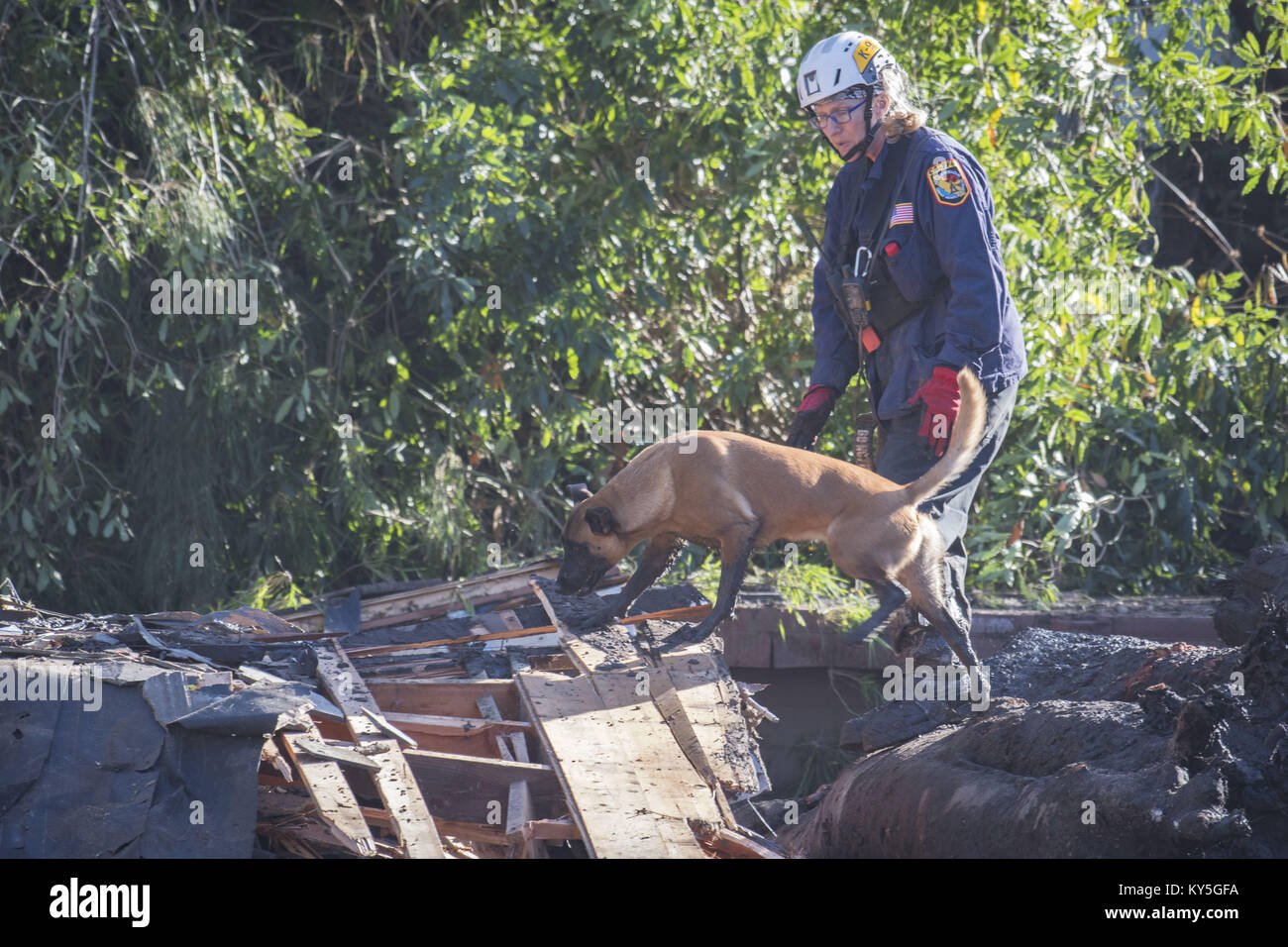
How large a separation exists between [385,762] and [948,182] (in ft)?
9.20

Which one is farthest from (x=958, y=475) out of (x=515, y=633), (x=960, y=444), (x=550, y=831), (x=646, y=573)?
(x=550, y=831)

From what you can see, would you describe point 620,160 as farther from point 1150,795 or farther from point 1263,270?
point 1150,795

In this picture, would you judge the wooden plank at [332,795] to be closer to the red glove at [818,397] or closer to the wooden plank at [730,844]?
the wooden plank at [730,844]

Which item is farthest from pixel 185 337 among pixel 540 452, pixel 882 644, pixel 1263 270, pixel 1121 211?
pixel 1263 270

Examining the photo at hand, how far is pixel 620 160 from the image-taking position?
750 centimetres

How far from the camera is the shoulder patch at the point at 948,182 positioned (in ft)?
14.8

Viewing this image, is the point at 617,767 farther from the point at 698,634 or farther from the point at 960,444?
the point at 960,444

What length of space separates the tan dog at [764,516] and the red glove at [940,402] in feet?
0.21

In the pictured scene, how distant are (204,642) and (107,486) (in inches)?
115

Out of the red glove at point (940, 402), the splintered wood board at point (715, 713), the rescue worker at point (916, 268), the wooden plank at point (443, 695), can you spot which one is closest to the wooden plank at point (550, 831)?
the splintered wood board at point (715, 713)

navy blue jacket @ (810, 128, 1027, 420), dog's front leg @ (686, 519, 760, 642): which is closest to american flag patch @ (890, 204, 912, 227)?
navy blue jacket @ (810, 128, 1027, 420)

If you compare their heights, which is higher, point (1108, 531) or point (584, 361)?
point (584, 361)

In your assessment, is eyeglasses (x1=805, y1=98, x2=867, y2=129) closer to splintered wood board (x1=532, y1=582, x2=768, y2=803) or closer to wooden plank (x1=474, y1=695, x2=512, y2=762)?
splintered wood board (x1=532, y1=582, x2=768, y2=803)

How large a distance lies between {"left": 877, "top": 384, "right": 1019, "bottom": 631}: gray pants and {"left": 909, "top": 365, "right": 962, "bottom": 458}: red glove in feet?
0.38
